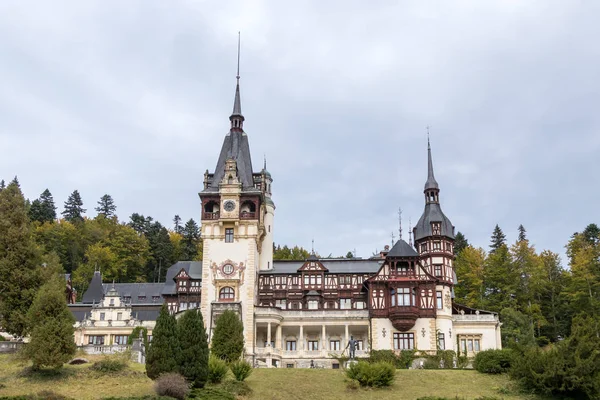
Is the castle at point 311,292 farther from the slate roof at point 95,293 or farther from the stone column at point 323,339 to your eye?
the slate roof at point 95,293

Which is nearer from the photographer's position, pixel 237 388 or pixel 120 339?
pixel 237 388

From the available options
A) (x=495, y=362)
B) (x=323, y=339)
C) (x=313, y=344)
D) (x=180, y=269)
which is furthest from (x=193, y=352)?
(x=180, y=269)

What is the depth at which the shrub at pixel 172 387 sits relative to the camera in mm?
33625

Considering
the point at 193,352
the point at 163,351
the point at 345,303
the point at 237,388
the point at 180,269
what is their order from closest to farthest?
the point at 163,351
the point at 193,352
the point at 237,388
the point at 345,303
the point at 180,269

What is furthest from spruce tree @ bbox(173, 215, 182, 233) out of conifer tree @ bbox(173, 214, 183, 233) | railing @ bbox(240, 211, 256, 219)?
railing @ bbox(240, 211, 256, 219)

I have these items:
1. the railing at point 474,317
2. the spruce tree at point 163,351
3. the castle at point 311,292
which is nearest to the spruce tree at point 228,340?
the castle at point 311,292

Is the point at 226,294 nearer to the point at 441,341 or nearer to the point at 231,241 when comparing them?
the point at 231,241

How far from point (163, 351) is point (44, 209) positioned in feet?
272

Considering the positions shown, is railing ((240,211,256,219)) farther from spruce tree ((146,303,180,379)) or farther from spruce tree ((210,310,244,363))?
spruce tree ((146,303,180,379))

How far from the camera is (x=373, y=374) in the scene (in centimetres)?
3947

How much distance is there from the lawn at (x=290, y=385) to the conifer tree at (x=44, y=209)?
2689 inches

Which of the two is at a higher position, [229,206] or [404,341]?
[229,206]

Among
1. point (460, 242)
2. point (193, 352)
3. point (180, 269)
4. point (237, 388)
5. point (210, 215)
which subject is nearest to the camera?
point (193, 352)

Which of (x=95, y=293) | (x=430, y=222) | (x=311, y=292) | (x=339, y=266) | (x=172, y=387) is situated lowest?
(x=172, y=387)
